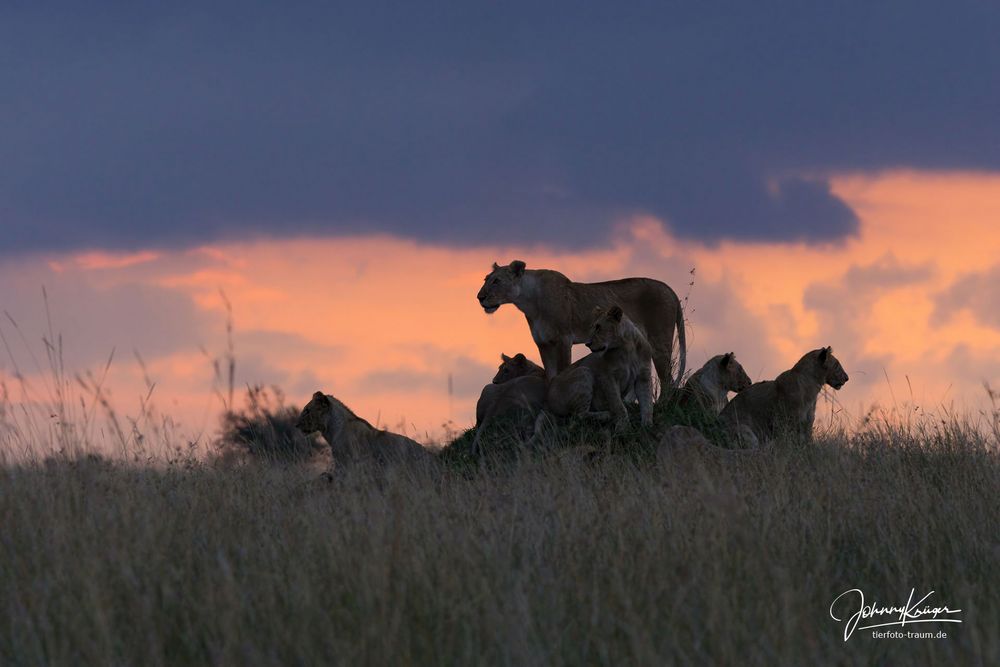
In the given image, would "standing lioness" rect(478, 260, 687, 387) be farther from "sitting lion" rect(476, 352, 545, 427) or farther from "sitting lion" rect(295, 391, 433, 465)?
"sitting lion" rect(295, 391, 433, 465)

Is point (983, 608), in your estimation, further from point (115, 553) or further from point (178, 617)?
point (115, 553)

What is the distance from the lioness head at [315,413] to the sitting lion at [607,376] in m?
2.56

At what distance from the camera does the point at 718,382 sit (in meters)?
14.7

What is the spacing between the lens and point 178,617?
6.33 metres

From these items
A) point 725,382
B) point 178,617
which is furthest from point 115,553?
point 725,382

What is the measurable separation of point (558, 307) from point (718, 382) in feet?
8.20

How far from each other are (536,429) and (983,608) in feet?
22.7

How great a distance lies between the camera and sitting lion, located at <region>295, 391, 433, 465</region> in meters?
13.4

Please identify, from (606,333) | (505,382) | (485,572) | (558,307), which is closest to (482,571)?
(485,572)

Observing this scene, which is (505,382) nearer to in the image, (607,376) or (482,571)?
(607,376)

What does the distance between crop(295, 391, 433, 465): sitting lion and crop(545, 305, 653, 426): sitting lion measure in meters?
1.71

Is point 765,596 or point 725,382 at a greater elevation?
point 725,382

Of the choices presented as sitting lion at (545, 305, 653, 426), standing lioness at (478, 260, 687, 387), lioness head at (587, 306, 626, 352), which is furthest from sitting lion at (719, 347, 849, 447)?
standing lioness at (478, 260, 687, 387)

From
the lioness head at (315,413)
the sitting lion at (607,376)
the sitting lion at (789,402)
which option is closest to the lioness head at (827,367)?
the sitting lion at (789,402)
